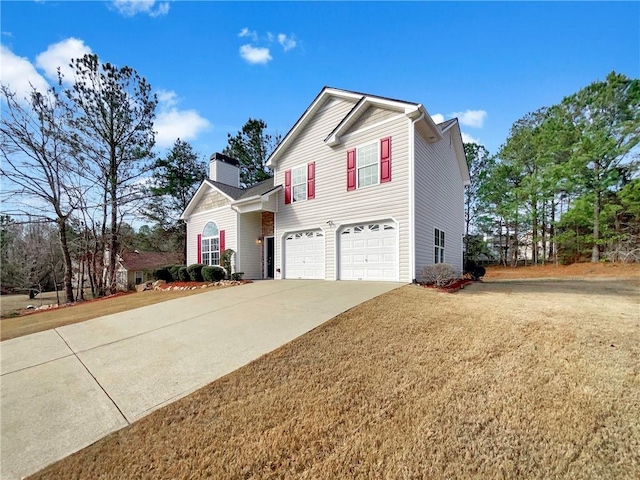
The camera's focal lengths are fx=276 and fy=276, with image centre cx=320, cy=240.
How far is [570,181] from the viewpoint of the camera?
20.1 metres

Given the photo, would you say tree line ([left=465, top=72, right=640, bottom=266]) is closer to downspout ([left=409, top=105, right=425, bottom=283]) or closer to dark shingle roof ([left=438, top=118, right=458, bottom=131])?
dark shingle roof ([left=438, top=118, right=458, bottom=131])

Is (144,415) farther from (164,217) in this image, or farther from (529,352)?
(164,217)

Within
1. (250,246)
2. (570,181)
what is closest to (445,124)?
(250,246)

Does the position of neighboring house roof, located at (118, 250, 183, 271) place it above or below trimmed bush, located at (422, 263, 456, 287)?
below

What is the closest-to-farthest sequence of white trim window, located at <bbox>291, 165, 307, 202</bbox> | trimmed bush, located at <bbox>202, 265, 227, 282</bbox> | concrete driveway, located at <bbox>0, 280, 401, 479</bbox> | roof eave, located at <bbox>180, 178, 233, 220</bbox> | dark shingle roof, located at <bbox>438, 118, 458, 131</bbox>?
concrete driveway, located at <bbox>0, 280, 401, 479</bbox>
dark shingle roof, located at <bbox>438, 118, 458, 131</bbox>
white trim window, located at <bbox>291, 165, 307, 202</bbox>
trimmed bush, located at <bbox>202, 265, 227, 282</bbox>
roof eave, located at <bbox>180, 178, 233, 220</bbox>

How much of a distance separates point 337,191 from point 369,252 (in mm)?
2898

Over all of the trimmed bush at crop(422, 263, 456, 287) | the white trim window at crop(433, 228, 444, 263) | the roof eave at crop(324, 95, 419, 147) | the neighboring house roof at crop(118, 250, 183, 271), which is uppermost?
the roof eave at crop(324, 95, 419, 147)

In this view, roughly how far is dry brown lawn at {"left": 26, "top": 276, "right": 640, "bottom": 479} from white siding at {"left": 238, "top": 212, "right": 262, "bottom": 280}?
10.7m

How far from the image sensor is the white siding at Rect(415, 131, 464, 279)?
981 cm

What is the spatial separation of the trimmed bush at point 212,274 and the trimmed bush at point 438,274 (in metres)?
9.49

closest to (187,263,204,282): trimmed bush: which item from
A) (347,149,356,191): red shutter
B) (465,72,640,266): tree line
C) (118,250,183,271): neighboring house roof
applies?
(347,149,356,191): red shutter

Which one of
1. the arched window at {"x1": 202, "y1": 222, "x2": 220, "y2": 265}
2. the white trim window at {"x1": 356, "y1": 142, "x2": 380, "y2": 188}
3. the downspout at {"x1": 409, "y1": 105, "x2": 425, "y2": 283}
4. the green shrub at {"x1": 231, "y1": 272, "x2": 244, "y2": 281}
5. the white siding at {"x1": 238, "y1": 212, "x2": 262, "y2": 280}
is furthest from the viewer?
the arched window at {"x1": 202, "y1": 222, "x2": 220, "y2": 265}

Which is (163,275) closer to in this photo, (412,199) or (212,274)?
(212,274)

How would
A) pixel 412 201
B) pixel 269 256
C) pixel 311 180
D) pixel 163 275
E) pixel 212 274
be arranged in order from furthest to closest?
pixel 163 275, pixel 269 256, pixel 212 274, pixel 311 180, pixel 412 201
